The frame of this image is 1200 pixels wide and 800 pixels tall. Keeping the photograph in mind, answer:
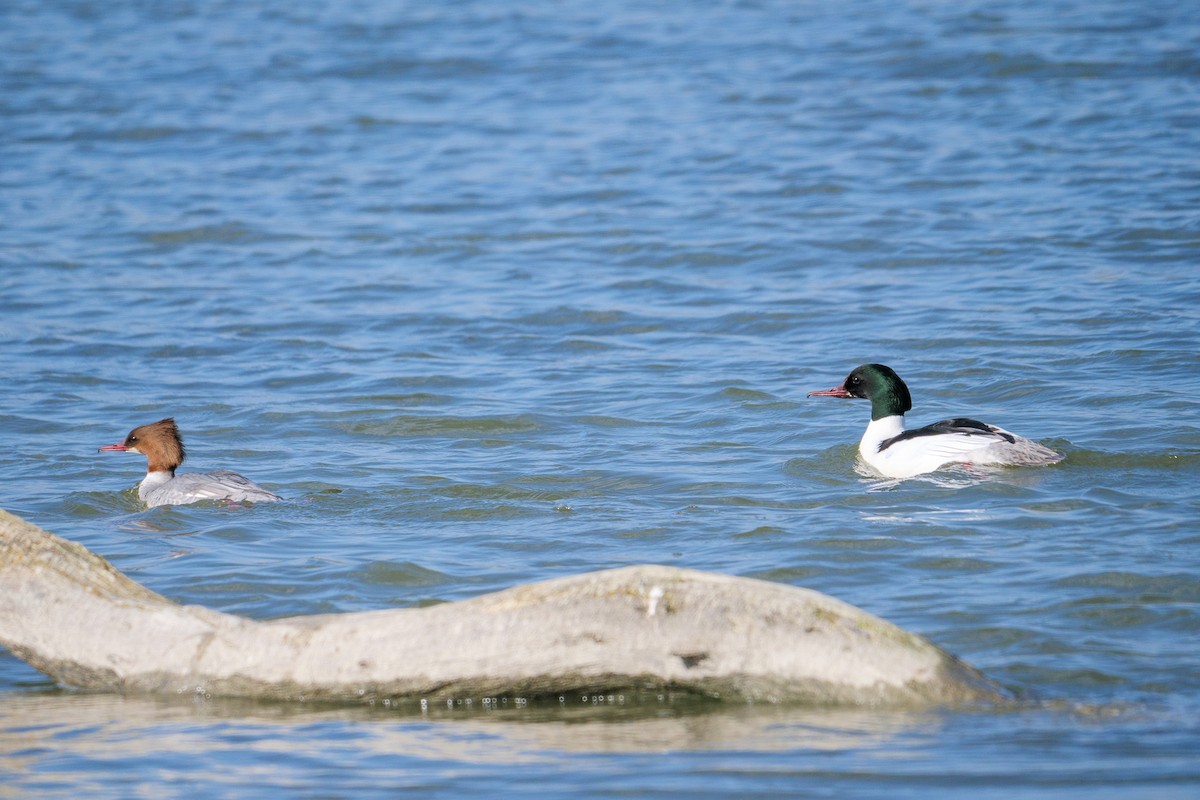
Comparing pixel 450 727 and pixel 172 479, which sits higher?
pixel 172 479

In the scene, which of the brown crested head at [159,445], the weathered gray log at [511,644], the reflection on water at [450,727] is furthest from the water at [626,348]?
the brown crested head at [159,445]

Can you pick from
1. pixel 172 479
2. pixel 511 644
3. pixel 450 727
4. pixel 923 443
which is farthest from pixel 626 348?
pixel 450 727

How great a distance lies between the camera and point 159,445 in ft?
32.1

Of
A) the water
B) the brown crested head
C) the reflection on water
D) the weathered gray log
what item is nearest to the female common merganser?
the water

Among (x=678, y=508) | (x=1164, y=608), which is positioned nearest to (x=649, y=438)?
(x=678, y=508)

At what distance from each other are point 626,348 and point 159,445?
4.42 meters

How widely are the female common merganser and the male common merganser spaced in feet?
12.6

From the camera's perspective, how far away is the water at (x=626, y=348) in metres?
5.21

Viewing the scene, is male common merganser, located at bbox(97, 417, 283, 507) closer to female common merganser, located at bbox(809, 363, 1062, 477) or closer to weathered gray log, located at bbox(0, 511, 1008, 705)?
weathered gray log, located at bbox(0, 511, 1008, 705)

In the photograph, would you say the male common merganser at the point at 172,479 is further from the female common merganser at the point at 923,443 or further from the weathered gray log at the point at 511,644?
the female common merganser at the point at 923,443

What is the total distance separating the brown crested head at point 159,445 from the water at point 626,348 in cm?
30

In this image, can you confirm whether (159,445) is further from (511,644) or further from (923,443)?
(511,644)

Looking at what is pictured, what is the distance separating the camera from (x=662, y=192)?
18.2 m

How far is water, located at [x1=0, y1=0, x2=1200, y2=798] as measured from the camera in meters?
5.21
